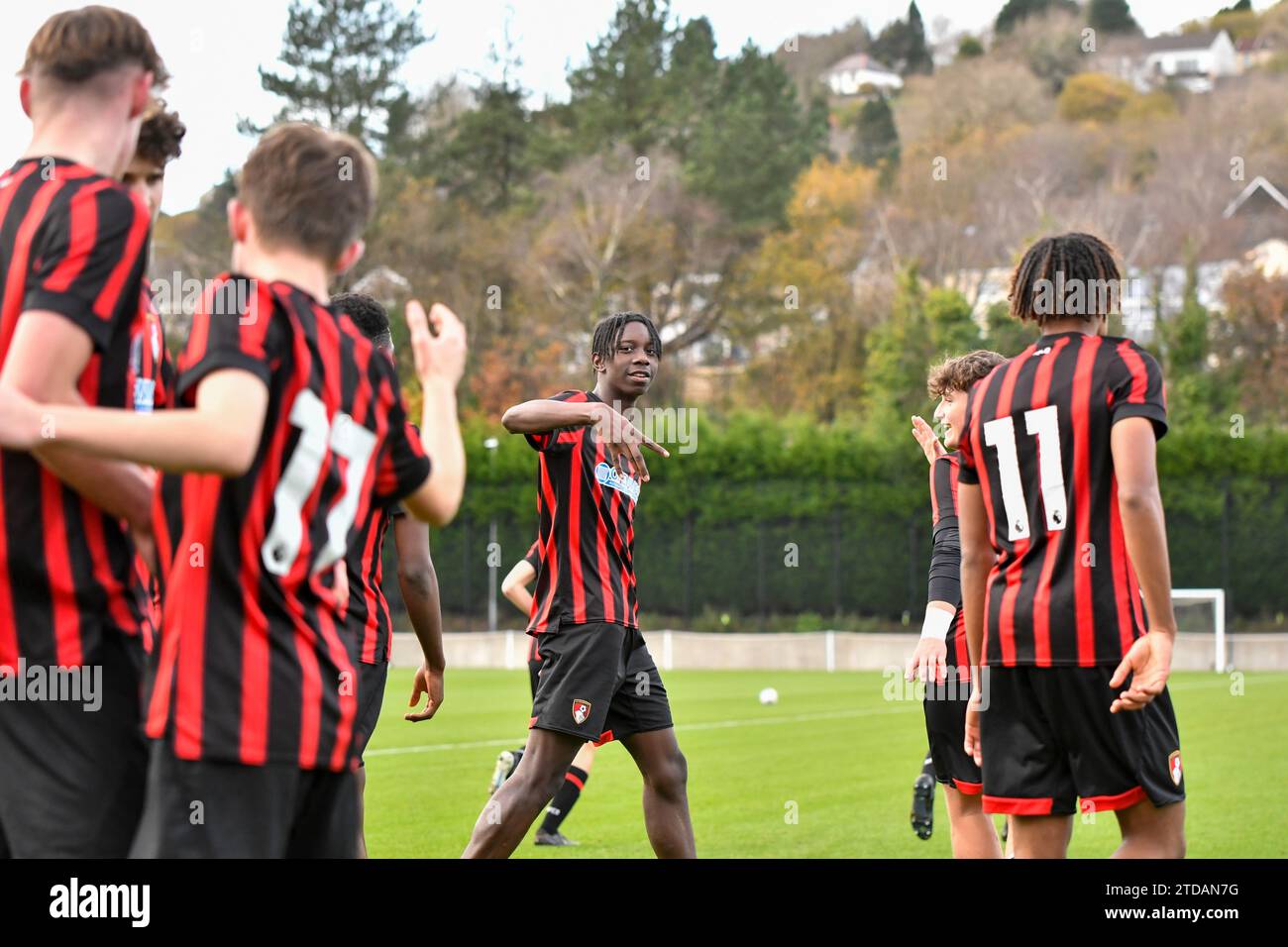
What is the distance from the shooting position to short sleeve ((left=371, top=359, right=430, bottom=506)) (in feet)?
11.3

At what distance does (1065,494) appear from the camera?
492 centimetres

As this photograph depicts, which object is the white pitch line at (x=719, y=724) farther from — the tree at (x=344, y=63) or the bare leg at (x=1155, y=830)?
the tree at (x=344, y=63)

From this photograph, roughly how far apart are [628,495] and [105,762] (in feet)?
12.8

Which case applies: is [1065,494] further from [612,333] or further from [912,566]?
[912,566]

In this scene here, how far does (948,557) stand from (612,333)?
1.83 meters

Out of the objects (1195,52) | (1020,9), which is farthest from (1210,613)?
(1195,52)

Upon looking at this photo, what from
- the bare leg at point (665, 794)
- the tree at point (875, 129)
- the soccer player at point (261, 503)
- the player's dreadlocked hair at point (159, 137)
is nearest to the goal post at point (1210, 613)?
the bare leg at point (665, 794)

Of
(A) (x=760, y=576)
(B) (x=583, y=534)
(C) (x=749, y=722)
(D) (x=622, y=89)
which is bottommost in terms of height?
(C) (x=749, y=722)

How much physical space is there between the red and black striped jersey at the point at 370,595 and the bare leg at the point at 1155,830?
8.66 ft

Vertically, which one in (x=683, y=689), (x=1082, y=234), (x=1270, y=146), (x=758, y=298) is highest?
(x=1270, y=146)

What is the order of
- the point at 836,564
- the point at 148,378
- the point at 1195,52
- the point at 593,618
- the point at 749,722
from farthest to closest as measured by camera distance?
the point at 1195,52 → the point at 836,564 → the point at 749,722 → the point at 593,618 → the point at 148,378
